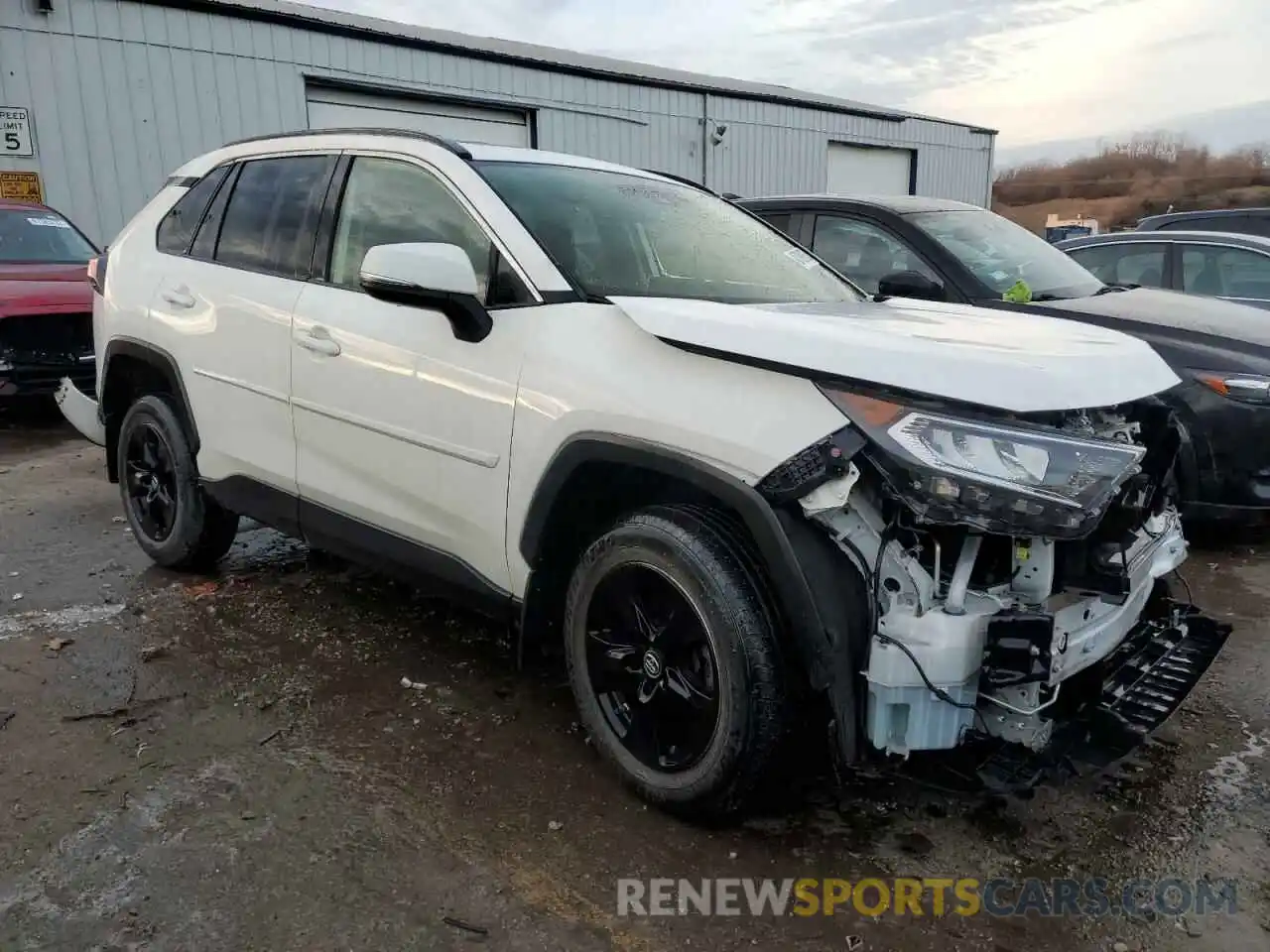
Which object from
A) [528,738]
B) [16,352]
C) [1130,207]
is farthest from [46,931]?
[1130,207]

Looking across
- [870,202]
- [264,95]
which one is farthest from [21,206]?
[870,202]

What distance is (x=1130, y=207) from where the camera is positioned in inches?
1731

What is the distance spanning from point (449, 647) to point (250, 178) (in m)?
2.07

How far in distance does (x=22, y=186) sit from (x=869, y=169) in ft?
55.7

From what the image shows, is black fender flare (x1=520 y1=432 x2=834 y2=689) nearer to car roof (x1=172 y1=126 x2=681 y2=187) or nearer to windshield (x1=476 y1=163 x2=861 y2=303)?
windshield (x1=476 y1=163 x2=861 y2=303)

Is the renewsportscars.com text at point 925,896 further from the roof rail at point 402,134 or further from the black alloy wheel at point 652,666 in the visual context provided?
the roof rail at point 402,134

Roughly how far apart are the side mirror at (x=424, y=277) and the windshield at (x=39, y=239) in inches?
305

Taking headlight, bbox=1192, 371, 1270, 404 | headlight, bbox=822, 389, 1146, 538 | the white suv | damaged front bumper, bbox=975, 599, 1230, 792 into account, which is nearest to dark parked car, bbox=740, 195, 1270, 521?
headlight, bbox=1192, 371, 1270, 404

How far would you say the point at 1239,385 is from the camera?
178 inches

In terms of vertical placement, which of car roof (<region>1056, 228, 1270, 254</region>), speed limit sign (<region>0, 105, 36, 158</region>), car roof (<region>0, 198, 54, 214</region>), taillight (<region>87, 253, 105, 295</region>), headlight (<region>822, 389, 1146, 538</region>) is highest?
speed limit sign (<region>0, 105, 36, 158</region>)

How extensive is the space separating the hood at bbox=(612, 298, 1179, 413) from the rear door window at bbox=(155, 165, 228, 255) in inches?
93.2

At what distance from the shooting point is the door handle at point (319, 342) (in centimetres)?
331

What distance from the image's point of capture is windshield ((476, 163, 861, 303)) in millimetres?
3016

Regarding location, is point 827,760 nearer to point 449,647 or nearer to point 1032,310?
point 449,647
